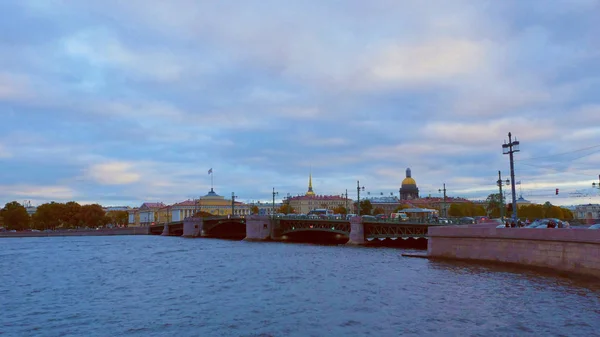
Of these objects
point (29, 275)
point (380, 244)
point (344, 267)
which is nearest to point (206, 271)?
point (344, 267)

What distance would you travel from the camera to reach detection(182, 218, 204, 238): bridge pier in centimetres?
9812

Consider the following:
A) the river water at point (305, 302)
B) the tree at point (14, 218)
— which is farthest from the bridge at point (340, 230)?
the tree at point (14, 218)

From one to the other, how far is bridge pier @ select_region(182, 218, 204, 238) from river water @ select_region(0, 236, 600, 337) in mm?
63123

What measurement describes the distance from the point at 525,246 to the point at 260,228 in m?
52.2

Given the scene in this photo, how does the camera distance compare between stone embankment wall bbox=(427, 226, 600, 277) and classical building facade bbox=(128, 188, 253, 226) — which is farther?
classical building facade bbox=(128, 188, 253, 226)

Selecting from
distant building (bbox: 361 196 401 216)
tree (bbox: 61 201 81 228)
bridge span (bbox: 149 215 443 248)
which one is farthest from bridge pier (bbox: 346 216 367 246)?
distant building (bbox: 361 196 401 216)

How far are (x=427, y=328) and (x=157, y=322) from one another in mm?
9446

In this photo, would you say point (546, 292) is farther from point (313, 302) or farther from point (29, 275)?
point (29, 275)

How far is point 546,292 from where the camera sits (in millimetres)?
21609

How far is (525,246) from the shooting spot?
1123 inches

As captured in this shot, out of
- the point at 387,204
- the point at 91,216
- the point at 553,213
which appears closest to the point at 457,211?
the point at 553,213

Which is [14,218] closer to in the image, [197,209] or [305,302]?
[197,209]

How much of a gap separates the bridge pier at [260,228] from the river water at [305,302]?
135 feet

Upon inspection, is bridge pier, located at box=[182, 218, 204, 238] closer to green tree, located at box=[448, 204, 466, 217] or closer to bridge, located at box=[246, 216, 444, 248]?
bridge, located at box=[246, 216, 444, 248]
